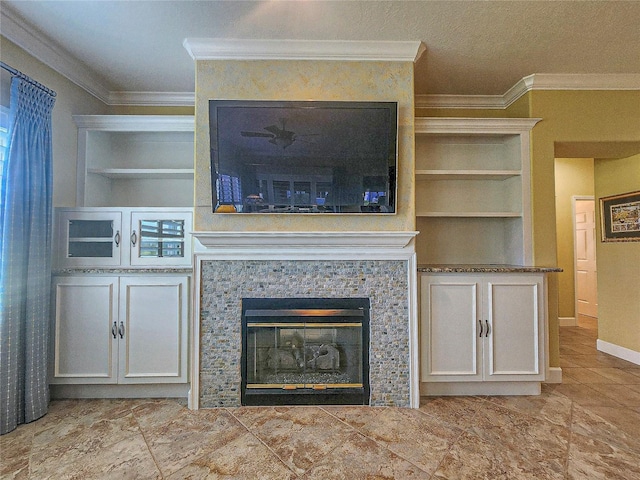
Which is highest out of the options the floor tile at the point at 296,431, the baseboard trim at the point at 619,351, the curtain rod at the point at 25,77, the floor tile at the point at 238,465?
the curtain rod at the point at 25,77

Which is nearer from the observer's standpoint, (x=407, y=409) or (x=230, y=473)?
(x=230, y=473)

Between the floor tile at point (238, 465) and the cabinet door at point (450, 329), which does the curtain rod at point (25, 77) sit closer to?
the floor tile at point (238, 465)

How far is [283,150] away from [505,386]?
2.43 meters

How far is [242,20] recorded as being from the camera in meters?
2.09

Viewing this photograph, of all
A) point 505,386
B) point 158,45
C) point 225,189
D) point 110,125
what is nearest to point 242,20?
point 158,45

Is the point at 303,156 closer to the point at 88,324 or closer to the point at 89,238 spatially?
the point at 89,238

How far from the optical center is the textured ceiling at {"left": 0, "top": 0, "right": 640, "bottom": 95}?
1966 millimetres

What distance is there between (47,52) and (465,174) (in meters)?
3.33

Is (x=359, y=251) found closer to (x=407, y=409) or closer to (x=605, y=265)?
(x=407, y=409)

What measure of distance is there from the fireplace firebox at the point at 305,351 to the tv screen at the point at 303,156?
0.71m

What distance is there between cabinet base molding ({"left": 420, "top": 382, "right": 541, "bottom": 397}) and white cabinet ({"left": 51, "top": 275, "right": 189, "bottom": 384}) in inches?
74.5

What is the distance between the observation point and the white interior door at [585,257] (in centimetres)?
495

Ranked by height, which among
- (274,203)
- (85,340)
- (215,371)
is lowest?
(215,371)

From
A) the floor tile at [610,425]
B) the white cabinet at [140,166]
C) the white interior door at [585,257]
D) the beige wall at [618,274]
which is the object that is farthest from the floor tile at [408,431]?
the white interior door at [585,257]
